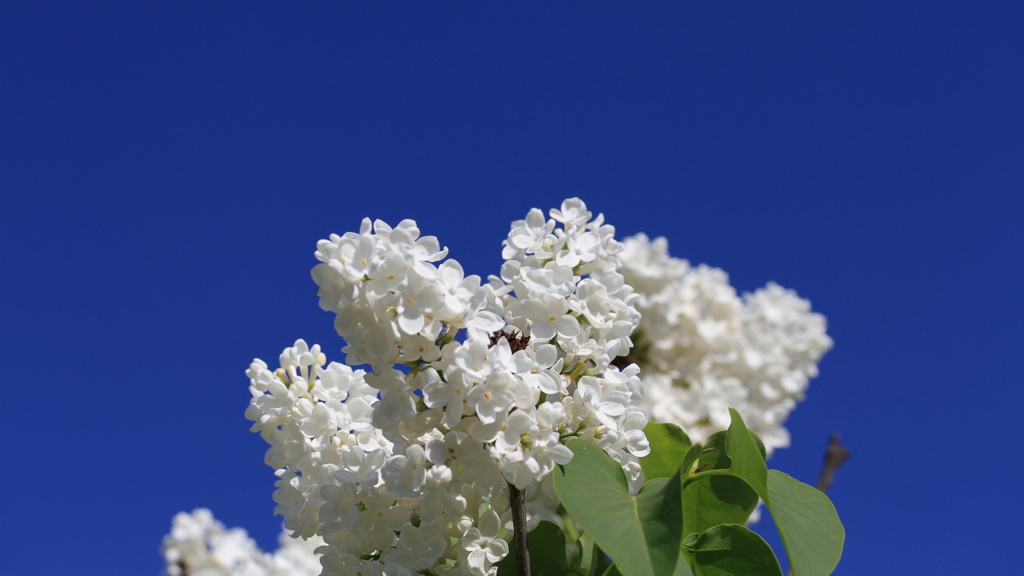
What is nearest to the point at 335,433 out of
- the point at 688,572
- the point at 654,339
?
the point at 688,572

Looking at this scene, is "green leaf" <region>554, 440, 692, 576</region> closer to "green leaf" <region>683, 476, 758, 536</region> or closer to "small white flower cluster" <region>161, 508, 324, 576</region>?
"green leaf" <region>683, 476, 758, 536</region>

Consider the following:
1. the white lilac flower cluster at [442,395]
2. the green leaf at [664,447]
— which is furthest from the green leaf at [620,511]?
the green leaf at [664,447]

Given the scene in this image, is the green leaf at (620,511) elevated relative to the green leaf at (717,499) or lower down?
lower down

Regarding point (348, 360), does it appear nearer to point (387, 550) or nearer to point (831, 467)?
point (387, 550)

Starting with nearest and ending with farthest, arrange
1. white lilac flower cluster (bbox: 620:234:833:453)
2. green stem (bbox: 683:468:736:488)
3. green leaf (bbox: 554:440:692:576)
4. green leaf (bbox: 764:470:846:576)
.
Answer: green leaf (bbox: 554:440:692:576)
green leaf (bbox: 764:470:846:576)
green stem (bbox: 683:468:736:488)
white lilac flower cluster (bbox: 620:234:833:453)

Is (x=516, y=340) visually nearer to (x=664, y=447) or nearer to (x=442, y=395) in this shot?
(x=442, y=395)

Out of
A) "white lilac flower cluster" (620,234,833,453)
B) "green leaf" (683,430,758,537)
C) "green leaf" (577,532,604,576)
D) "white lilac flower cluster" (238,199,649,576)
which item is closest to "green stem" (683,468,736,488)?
"green leaf" (683,430,758,537)

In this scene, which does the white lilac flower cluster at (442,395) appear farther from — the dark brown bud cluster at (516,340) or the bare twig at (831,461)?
the bare twig at (831,461)
